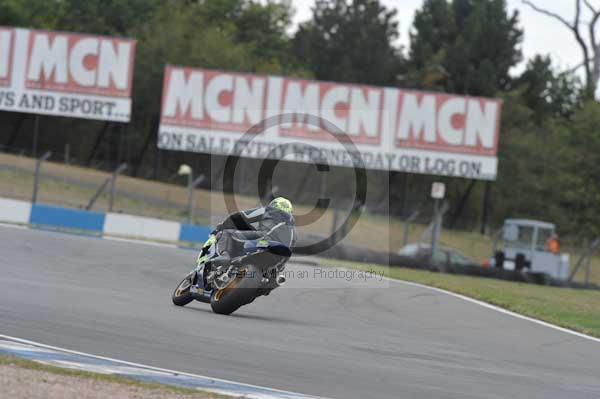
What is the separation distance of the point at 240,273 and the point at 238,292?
225 mm

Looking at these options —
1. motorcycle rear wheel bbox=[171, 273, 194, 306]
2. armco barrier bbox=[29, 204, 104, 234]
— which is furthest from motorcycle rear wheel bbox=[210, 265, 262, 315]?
armco barrier bbox=[29, 204, 104, 234]

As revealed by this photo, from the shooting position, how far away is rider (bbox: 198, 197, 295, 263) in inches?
482

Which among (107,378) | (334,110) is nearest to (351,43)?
(334,110)

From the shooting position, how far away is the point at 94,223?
2809 centimetres

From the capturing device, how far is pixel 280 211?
12.3 m

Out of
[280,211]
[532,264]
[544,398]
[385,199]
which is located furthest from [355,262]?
[385,199]

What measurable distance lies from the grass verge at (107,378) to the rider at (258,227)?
4.84 m

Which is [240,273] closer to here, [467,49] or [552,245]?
[552,245]

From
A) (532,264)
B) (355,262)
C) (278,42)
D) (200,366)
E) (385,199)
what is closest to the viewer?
(200,366)

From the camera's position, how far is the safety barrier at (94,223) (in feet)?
91.4

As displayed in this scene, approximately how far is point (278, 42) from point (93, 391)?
232 feet

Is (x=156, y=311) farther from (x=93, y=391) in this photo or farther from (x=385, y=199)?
(x=385, y=199)

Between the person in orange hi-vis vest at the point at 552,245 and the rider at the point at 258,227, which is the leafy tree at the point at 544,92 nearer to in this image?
the person in orange hi-vis vest at the point at 552,245

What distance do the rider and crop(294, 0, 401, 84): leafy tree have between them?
192 feet
